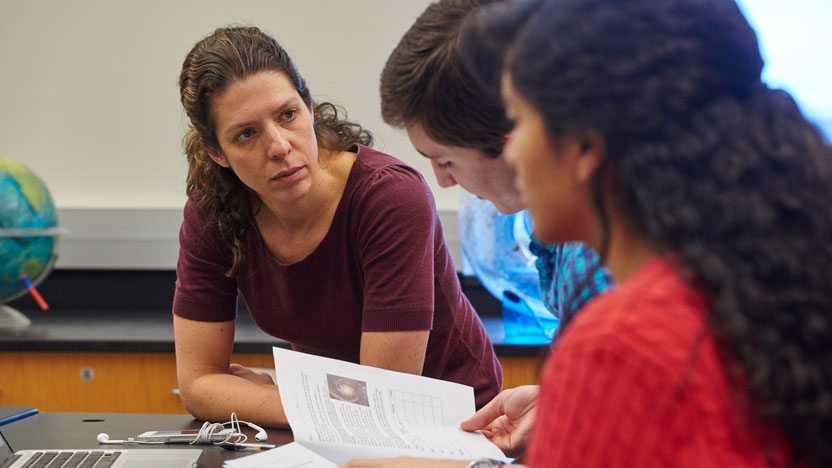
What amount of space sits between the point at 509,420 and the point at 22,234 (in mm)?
1569

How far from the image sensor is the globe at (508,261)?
2.14 m

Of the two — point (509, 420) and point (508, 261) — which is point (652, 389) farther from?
point (508, 261)

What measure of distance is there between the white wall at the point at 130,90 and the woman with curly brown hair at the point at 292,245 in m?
0.95

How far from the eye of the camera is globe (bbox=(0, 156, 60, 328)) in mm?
2221

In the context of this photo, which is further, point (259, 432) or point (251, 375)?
point (251, 375)

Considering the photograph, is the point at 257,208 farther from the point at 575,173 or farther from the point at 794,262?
the point at 794,262

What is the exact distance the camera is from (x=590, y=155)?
572 millimetres

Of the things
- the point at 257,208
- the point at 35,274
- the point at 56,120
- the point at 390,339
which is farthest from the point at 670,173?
the point at 56,120

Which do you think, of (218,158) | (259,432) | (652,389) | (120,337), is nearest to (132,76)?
(120,337)

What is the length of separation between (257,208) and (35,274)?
103 cm

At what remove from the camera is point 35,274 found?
2295mm

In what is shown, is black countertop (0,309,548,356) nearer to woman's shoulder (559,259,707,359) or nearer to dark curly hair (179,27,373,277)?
dark curly hair (179,27,373,277)

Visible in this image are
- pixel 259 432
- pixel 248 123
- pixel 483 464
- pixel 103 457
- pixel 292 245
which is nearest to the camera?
pixel 483 464

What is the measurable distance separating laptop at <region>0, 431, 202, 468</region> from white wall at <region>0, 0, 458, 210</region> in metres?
1.44
